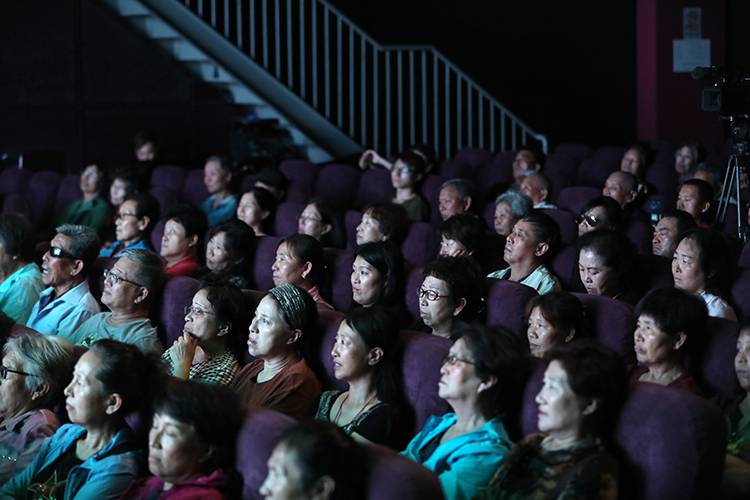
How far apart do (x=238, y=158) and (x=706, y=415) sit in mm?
6319

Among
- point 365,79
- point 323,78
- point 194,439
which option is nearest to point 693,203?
point 194,439

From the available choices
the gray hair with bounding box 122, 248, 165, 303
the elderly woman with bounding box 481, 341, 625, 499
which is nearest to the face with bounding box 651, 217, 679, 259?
the gray hair with bounding box 122, 248, 165, 303

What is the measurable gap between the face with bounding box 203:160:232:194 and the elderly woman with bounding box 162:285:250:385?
300 cm

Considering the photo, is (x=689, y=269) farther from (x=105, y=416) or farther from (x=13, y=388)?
(x=13, y=388)

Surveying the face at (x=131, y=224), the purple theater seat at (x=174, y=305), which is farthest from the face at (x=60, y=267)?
the face at (x=131, y=224)

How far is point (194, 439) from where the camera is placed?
100 inches

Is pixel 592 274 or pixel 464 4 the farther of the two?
pixel 464 4

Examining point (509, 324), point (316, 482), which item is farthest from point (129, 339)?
point (316, 482)

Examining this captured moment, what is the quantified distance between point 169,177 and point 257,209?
6.33ft

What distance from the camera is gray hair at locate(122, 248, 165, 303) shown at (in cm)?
406

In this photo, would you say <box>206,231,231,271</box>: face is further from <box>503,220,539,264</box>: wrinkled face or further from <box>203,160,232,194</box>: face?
<box>203,160,232,194</box>: face

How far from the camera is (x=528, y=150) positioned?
22.9ft

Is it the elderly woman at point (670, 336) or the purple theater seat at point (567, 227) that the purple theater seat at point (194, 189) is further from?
the elderly woman at point (670, 336)

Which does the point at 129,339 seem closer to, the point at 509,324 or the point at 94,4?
the point at 509,324
